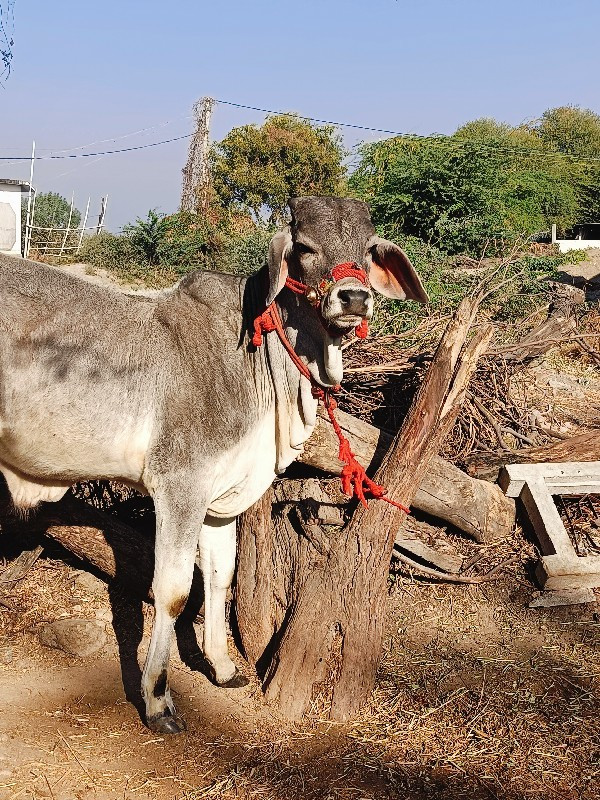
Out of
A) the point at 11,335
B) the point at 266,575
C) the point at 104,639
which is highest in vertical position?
the point at 11,335

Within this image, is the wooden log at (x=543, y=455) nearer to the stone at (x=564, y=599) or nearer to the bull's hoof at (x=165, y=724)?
the stone at (x=564, y=599)

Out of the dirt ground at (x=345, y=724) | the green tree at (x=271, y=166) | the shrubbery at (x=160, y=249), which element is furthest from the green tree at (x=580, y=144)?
the dirt ground at (x=345, y=724)

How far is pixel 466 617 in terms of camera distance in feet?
17.8

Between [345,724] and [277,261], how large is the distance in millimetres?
2215

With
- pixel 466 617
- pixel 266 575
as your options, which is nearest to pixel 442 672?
pixel 466 617

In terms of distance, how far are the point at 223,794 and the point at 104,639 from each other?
5.37 feet

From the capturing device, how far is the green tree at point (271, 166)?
100 ft

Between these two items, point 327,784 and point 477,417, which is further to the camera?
point 477,417

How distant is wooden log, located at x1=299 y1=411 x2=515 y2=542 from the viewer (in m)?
5.66

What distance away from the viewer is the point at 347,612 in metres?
4.43

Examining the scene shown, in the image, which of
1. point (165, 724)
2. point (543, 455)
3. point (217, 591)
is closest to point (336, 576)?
point (217, 591)

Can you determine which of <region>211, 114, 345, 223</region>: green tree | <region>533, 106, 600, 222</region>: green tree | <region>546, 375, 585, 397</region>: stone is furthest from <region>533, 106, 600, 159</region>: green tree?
<region>546, 375, 585, 397</region>: stone

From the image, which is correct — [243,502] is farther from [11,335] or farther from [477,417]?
[477,417]

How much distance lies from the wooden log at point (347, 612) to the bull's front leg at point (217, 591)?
0.24 m
